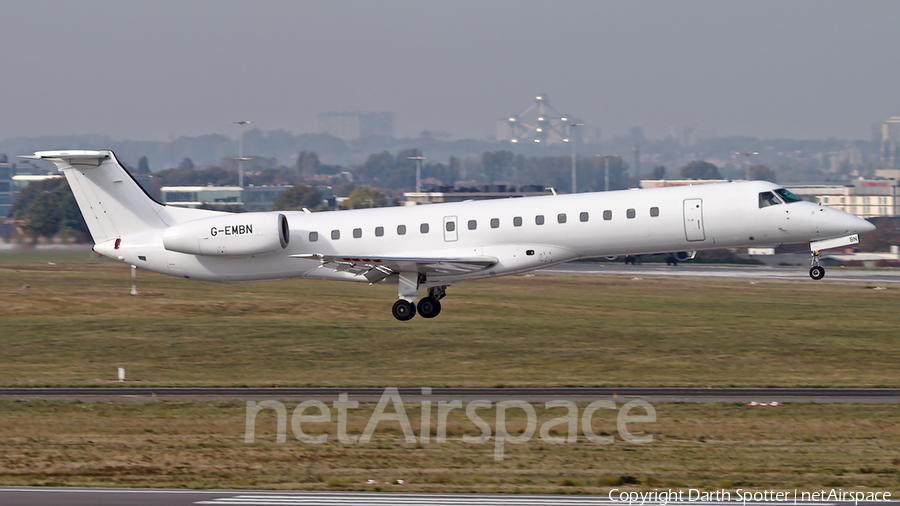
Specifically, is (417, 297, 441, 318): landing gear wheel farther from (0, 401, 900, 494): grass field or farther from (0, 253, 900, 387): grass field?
(0, 401, 900, 494): grass field

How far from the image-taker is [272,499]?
17.5 meters

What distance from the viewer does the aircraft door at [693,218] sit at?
28078mm

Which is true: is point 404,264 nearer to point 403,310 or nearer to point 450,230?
point 450,230

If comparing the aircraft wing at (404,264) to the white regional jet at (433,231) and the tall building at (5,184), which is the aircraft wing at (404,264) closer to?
the white regional jet at (433,231)

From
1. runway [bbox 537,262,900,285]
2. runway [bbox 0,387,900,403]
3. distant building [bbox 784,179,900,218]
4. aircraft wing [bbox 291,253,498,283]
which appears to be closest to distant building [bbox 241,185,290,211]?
runway [bbox 537,262,900,285]

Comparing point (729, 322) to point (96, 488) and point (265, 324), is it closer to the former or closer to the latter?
point (265, 324)

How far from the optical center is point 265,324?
143ft

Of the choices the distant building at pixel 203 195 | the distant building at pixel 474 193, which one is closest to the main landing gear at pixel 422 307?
the distant building at pixel 474 193

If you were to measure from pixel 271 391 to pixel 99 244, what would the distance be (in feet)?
24.6

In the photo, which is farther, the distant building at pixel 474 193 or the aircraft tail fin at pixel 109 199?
the distant building at pixel 474 193

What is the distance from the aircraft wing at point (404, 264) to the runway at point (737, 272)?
36348 millimetres

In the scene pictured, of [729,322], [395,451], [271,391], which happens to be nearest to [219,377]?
[271,391]
